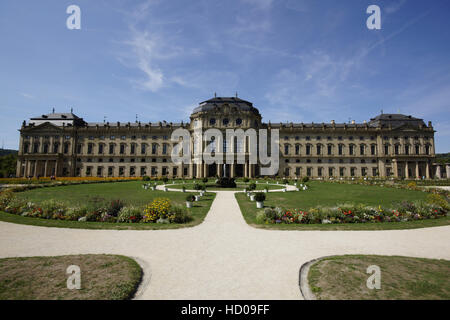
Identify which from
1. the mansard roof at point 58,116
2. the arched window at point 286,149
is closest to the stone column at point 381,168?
the arched window at point 286,149

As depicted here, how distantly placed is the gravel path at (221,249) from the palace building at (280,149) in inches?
1917

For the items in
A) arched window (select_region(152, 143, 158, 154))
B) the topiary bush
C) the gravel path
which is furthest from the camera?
arched window (select_region(152, 143, 158, 154))

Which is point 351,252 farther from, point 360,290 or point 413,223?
point 413,223

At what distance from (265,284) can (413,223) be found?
11113 mm

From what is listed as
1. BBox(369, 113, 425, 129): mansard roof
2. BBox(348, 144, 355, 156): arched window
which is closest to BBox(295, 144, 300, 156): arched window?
BBox(348, 144, 355, 156): arched window

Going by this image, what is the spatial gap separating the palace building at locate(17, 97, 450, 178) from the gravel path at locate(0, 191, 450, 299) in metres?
48.7

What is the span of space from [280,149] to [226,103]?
20.2 m

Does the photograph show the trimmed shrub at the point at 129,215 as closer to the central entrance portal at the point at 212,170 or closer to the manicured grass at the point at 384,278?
the manicured grass at the point at 384,278

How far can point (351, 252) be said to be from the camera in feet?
23.9

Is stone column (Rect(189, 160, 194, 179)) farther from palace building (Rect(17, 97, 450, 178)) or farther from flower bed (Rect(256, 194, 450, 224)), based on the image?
flower bed (Rect(256, 194, 450, 224))

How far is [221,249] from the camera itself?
755 cm

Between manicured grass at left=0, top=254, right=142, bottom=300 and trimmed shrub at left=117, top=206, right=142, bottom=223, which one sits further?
trimmed shrub at left=117, top=206, right=142, bottom=223

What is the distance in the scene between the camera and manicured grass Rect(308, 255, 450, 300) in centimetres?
450
